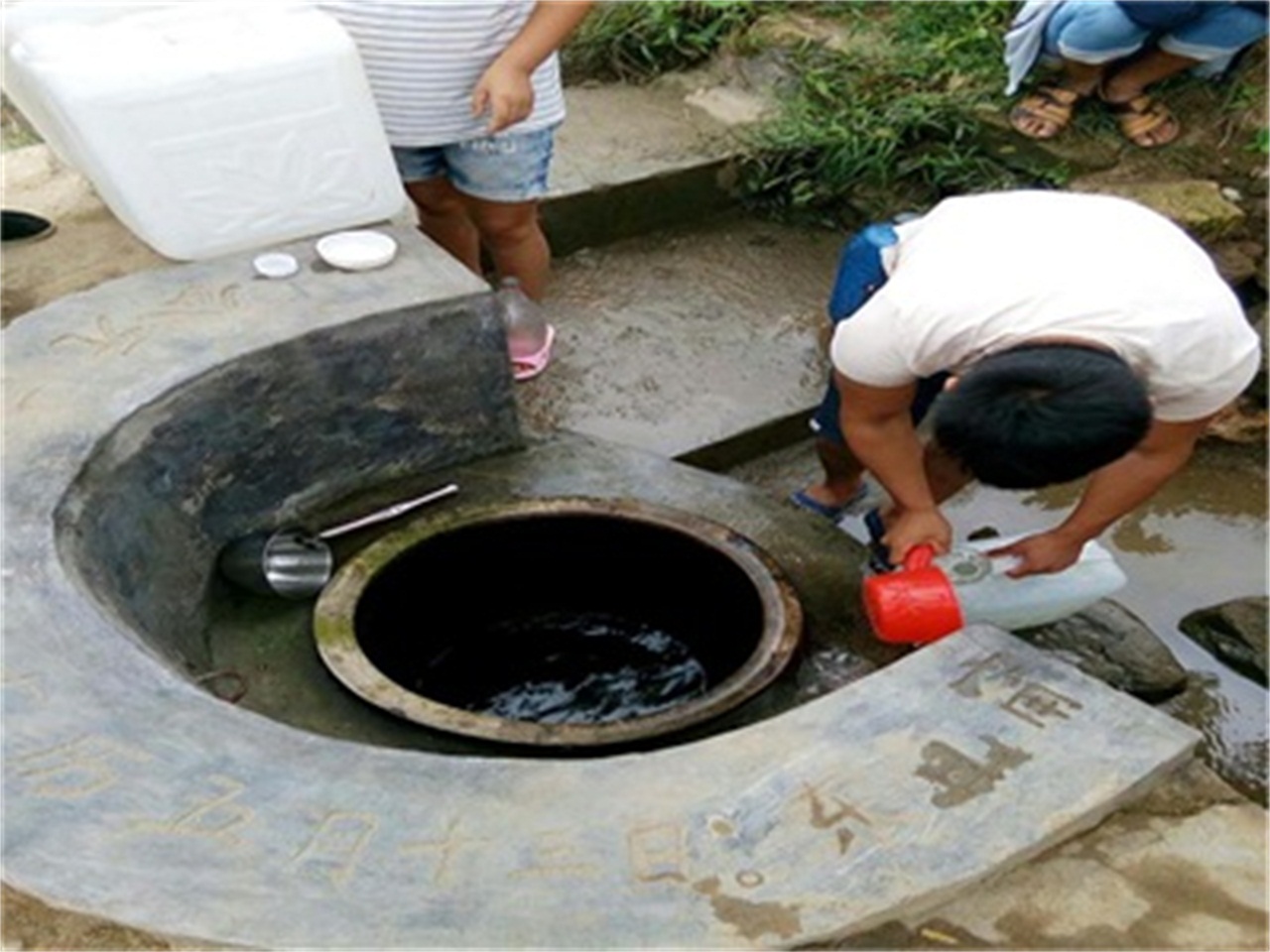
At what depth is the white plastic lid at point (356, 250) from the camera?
344 cm

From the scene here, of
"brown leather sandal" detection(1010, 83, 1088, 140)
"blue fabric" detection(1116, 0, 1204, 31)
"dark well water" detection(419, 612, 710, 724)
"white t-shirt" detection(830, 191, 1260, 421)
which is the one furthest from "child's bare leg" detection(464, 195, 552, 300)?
"blue fabric" detection(1116, 0, 1204, 31)

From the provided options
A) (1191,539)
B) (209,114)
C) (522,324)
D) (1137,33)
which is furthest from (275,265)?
(1137,33)

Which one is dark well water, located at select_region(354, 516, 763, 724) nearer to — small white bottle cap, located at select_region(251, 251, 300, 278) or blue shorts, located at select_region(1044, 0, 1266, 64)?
small white bottle cap, located at select_region(251, 251, 300, 278)

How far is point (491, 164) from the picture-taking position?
146 inches

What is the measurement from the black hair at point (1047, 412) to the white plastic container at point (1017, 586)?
0.56 metres

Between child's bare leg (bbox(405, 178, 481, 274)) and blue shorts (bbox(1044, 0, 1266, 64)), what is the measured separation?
2.25 meters

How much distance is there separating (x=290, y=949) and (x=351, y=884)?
0.41 feet

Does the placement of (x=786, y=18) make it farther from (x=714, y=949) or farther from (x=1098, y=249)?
(x=714, y=949)

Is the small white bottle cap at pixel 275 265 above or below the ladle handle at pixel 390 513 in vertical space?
above

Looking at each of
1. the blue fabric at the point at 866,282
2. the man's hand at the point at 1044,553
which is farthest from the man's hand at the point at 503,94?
the man's hand at the point at 1044,553

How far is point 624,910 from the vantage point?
1.93 metres

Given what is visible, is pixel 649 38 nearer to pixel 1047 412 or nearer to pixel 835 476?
pixel 835 476

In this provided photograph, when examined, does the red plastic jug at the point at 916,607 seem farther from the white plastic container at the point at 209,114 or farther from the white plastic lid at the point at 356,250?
the white plastic container at the point at 209,114

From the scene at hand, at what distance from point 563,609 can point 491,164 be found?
3.94 ft
